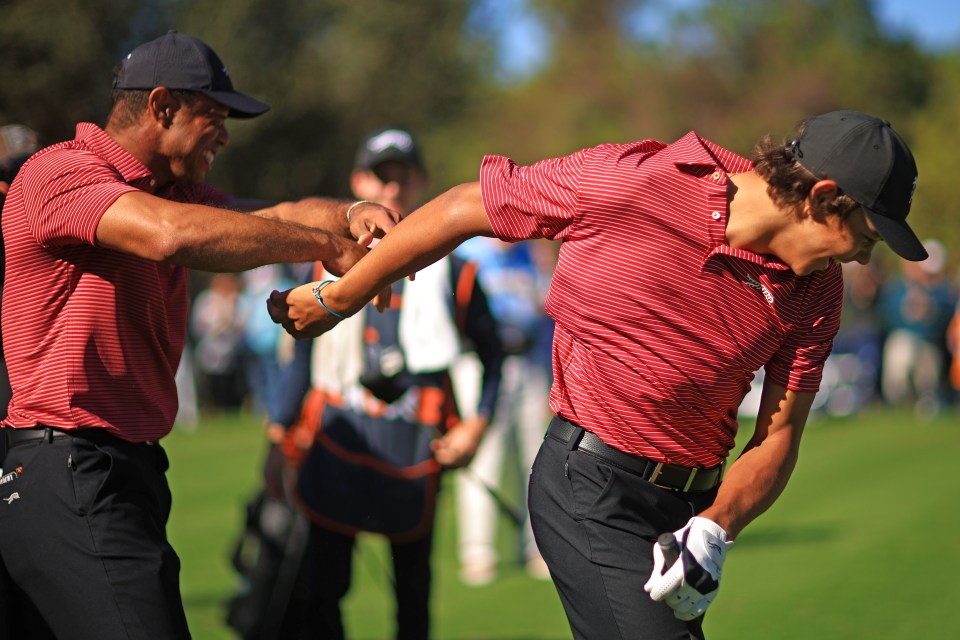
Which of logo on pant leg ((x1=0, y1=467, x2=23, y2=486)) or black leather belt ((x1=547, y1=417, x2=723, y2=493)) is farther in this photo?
logo on pant leg ((x1=0, y1=467, x2=23, y2=486))

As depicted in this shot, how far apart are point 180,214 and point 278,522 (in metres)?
2.53

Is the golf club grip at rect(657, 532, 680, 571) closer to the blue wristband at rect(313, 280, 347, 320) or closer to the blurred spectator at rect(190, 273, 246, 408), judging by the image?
the blue wristband at rect(313, 280, 347, 320)

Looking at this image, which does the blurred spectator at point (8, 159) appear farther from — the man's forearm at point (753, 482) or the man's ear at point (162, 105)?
the man's forearm at point (753, 482)

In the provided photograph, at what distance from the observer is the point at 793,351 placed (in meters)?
3.53

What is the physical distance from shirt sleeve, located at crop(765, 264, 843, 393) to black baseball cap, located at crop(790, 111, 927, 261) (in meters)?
0.28

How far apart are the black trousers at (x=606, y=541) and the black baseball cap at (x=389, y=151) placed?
2.61 m

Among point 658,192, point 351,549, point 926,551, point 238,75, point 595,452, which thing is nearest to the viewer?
point 658,192

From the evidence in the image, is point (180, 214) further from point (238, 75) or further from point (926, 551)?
point (238, 75)

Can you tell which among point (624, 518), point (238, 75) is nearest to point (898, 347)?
point (238, 75)

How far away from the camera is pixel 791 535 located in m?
9.49

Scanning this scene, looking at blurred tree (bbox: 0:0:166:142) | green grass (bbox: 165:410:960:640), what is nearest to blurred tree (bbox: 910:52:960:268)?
green grass (bbox: 165:410:960:640)

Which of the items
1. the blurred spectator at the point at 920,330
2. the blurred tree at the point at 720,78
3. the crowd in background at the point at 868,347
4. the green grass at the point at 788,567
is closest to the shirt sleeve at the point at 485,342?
the green grass at the point at 788,567

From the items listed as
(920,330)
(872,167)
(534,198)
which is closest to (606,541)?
(534,198)

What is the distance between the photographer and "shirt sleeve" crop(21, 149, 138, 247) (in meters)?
3.29
